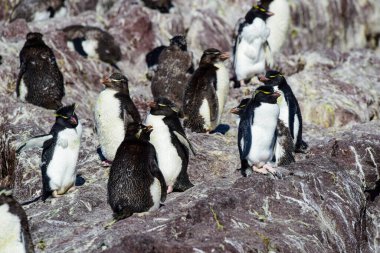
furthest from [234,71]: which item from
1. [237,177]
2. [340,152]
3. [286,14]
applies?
[237,177]

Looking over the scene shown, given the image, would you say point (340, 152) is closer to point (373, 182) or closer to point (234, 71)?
point (373, 182)

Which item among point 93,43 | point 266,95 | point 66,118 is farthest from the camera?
point 93,43

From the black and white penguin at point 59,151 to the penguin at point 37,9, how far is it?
383 inches

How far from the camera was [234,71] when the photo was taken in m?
16.2

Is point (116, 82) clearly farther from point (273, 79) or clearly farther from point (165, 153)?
point (273, 79)

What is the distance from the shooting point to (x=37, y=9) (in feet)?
64.8

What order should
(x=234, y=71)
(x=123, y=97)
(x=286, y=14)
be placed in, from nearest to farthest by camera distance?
1. (x=123, y=97)
2. (x=234, y=71)
3. (x=286, y=14)

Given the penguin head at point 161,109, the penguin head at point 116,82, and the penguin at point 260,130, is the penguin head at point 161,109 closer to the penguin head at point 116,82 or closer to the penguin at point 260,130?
the penguin at point 260,130

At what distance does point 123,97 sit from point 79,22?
804cm

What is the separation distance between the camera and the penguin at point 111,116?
1164cm

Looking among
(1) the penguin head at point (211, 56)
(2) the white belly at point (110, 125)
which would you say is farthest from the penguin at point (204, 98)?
(2) the white belly at point (110, 125)

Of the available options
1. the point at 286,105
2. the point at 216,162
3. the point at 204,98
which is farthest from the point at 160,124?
the point at 204,98

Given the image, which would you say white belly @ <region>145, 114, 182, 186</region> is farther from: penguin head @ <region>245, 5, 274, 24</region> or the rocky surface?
penguin head @ <region>245, 5, 274, 24</region>

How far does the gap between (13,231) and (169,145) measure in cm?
264
